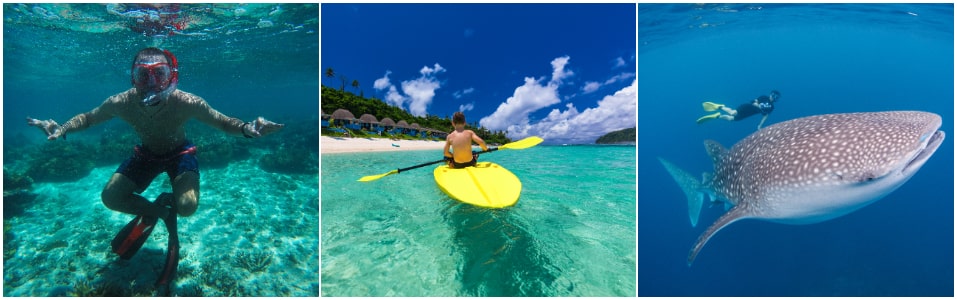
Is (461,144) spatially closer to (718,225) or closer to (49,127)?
(718,225)

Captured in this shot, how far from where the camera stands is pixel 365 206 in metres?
5.44

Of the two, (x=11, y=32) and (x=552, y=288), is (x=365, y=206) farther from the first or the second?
(x=11, y=32)

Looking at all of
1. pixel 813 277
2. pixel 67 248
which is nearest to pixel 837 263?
pixel 813 277

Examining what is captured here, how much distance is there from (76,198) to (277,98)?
105 ft

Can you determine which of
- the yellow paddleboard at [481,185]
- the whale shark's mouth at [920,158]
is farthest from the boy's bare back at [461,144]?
the whale shark's mouth at [920,158]

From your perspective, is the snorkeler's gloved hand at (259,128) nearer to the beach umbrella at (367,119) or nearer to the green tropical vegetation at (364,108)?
the green tropical vegetation at (364,108)

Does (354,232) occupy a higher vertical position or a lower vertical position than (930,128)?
lower

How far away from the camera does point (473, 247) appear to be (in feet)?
12.0

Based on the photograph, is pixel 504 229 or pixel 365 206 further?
pixel 365 206

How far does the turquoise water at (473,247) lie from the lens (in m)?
3.13

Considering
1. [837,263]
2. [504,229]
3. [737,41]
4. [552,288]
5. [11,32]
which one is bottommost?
[837,263]

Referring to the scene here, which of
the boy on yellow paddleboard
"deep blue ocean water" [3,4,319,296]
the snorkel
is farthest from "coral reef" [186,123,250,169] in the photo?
the boy on yellow paddleboard

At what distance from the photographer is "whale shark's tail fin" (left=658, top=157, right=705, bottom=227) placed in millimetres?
4324

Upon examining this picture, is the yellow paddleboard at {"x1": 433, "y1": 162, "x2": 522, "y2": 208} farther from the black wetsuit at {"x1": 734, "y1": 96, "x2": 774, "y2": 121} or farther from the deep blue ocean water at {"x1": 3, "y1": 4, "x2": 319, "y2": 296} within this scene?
the black wetsuit at {"x1": 734, "y1": 96, "x2": 774, "y2": 121}
